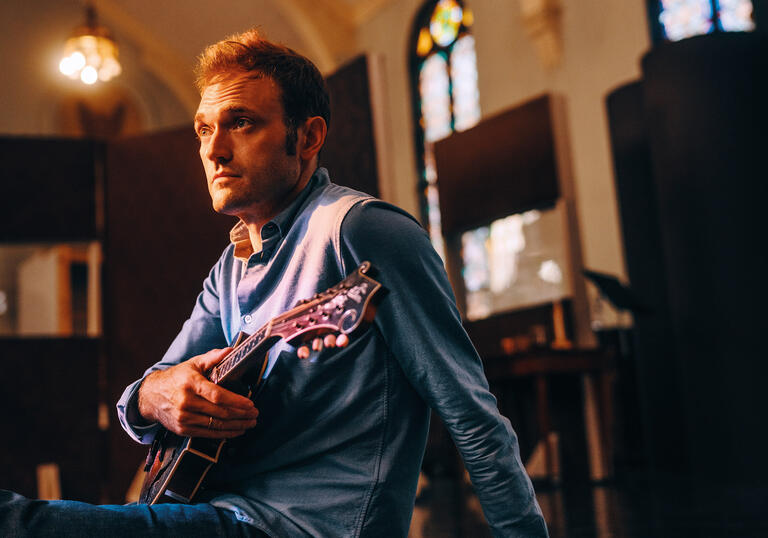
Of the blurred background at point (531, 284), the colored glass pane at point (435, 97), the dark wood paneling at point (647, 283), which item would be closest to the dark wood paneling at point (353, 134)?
the blurred background at point (531, 284)

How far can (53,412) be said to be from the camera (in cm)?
464

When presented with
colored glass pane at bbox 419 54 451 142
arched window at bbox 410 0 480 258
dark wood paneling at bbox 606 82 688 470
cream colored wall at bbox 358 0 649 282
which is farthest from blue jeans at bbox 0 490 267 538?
colored glass pane at bbox 419 54 451 142

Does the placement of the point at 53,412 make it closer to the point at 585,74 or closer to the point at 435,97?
the point at 585,74

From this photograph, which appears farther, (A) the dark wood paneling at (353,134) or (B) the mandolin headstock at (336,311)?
(A) the dark wood paneling at (353,134)

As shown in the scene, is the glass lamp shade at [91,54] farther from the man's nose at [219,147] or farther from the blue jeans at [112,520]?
the blue jeans at [112,520]

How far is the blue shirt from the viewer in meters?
1.10

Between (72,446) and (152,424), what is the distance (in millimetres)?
3537

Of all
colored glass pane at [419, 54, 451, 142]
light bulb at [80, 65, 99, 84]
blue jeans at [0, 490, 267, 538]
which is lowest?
blue jeans at [0, 490, 267, 538]

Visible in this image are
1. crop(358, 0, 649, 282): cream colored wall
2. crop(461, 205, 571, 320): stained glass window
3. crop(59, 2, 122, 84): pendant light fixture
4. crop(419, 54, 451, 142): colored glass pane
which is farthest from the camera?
crop(419, 54, 451, 142): colored glass pane

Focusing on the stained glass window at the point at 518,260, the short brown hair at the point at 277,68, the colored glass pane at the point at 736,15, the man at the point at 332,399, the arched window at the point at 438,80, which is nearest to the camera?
the man at the point at 332,399

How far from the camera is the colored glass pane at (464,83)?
10.7 metres

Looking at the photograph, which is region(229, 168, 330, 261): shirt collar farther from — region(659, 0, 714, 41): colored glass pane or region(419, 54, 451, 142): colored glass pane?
region(419, 54, 451, 142): colored glass pane

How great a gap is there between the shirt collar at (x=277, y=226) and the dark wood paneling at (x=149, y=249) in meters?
3.19

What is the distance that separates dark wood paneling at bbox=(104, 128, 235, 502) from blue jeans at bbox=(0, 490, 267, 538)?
352 centimetres
